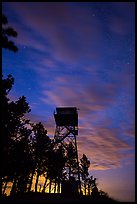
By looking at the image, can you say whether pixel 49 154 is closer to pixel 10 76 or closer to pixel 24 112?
pixel 24 112

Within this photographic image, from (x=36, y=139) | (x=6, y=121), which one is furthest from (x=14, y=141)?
(x=36, y=139)

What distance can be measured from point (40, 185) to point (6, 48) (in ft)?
162

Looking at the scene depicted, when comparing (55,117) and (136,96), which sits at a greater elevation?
(55,117)

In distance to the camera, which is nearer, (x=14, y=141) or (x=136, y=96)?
(x=136, y=96)

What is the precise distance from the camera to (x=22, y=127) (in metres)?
35.1

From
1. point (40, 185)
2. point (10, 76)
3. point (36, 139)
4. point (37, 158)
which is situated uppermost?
point (10, 76)

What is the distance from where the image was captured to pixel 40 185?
57531 millimetres

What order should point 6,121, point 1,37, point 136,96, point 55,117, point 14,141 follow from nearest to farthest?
point 136,96 < point 1,37 < point 6,121 < point 14,141 < point 55,117

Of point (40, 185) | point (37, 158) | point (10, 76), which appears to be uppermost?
point (10, 76)

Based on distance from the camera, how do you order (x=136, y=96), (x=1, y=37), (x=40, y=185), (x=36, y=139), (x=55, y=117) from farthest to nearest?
(x=40, y=185)
(x=36, y=139)
(x=55, y=117)
(x=1, y=37)
(x=136, y=96)

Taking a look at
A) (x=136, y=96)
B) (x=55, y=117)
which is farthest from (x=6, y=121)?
(x=136, y=96)

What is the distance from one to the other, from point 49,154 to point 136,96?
37559 millimetres

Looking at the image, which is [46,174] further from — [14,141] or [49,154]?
[14,141]

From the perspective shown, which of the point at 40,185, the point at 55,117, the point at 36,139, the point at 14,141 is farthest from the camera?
the point at 40,185
